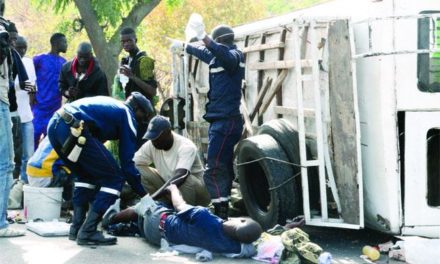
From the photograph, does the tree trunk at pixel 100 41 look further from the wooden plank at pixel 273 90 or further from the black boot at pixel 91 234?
the black boot at pixel 91 234

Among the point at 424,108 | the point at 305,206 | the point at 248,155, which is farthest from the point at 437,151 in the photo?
the point at 248,155

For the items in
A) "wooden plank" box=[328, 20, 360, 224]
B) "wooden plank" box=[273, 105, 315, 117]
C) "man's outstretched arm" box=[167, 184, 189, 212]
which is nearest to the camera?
"wooden plank" box=[328, 20, 360, 224]

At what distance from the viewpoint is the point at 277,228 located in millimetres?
7125

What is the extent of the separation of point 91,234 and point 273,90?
2320 millimetres

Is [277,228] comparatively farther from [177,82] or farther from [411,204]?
[177,82]

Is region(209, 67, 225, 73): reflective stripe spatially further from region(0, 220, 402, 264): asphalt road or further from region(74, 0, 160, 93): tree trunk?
region(74, 0, 160, 93): tree trunk

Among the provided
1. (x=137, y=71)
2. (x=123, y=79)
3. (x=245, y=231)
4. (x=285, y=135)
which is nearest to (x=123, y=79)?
(x=123, y=79)

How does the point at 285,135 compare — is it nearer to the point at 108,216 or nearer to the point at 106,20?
the point at 108,216

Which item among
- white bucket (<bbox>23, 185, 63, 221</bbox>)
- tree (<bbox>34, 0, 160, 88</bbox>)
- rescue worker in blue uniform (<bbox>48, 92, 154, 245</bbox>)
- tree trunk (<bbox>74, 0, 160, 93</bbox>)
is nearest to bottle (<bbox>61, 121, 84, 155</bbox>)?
rescue worker in blue uniform (<bbox>48, 92, 154, 245</bbox>)

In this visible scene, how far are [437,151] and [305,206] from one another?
116cm

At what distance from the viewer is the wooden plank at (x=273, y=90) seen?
8.03m

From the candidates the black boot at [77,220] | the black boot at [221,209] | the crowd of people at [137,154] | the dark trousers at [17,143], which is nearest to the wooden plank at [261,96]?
the crowd of people at [137,154]

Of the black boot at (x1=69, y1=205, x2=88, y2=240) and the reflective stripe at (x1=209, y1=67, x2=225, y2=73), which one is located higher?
the reflective stripe at (x1=209, y1=67, x2=225, y2=73)

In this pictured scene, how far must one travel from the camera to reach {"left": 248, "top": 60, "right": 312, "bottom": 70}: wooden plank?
7301 mm
